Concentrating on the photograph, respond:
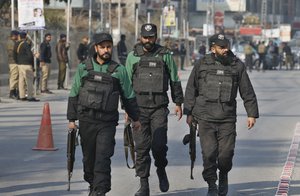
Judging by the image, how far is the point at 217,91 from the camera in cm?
1036

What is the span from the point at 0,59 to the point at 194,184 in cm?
2451

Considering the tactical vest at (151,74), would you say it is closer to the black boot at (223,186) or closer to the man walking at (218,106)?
the man walking at (218,106)

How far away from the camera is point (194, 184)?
11742mm

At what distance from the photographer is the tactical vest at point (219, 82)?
34.0 feet

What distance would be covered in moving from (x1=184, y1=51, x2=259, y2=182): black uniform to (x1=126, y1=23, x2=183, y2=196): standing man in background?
1.39 feet

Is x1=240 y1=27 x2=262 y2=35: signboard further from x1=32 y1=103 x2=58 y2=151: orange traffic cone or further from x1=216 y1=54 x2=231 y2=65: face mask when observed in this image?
x1=216 y1=54 x2=231 y2=65: face mask

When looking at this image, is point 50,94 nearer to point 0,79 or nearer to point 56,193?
point 0,79

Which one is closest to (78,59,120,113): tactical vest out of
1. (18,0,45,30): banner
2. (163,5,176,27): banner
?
(18,0,45,30): banner

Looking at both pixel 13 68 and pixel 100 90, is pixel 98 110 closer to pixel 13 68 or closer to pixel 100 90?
pixel 100 90

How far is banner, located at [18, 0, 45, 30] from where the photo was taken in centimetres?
2772

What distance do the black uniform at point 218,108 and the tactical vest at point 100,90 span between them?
4.30 ft

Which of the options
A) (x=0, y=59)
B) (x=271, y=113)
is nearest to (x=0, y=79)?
(x=0, y=59)

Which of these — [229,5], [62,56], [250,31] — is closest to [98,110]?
[62,56]

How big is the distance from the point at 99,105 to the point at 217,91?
1538 millimetres
